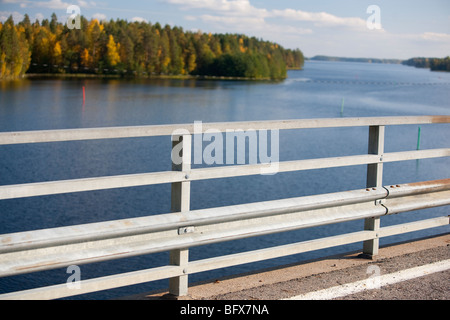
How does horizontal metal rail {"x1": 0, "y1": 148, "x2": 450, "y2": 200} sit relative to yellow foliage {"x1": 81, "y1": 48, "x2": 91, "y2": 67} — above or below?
below

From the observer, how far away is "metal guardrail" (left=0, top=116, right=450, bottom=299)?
3.48 m

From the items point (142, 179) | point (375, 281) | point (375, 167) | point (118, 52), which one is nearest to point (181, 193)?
point (142, 179)

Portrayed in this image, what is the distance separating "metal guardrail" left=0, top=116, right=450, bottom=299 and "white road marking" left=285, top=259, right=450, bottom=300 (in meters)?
0.40

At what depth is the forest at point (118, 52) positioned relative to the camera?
124688 millimetres

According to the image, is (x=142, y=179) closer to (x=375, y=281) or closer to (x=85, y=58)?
(x=375, y=281)

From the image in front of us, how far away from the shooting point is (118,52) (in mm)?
154625

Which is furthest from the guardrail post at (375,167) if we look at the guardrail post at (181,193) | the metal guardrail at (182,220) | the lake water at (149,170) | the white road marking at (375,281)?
the lake water at (149,170)

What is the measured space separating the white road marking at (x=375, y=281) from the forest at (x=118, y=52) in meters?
113

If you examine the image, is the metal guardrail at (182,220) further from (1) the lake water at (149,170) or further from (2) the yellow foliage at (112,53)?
(2) the yellow foliage at (112,53)

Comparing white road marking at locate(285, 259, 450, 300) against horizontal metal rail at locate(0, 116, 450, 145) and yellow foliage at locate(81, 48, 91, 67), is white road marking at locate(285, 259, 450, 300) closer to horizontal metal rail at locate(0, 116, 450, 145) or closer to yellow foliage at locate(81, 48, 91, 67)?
horizontal metal rail at locate(0, 116, 450, 145)

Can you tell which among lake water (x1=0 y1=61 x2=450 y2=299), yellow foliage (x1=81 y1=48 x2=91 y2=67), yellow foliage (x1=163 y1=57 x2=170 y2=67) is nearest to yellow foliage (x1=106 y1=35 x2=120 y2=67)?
yellow foliage (x1=81 y1=48 x2=91 y2=67)

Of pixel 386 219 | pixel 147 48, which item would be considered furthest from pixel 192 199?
pixel 147 48
